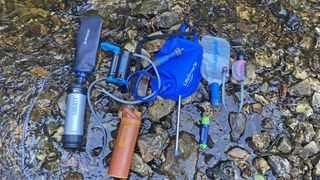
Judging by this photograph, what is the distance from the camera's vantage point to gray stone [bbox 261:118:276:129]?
371 centimetres

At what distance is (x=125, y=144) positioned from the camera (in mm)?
3342

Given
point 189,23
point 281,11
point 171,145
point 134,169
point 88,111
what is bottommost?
point 134,169

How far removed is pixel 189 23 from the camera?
409 centimetres

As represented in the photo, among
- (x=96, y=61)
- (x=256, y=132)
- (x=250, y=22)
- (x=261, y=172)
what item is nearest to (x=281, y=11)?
(x=250, y=22)

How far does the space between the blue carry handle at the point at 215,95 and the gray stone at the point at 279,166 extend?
2.29ft

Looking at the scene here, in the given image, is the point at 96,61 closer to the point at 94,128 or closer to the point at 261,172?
the point at 94,128

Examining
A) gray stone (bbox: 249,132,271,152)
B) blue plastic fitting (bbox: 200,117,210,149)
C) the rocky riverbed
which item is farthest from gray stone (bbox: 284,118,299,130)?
blue plastic fitting (bbox: 200,117,210,149)

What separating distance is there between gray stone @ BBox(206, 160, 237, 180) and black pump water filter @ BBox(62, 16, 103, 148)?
1.20 metres

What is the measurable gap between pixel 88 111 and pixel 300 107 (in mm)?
2050

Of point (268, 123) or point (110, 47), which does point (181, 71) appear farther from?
point (268, 123)

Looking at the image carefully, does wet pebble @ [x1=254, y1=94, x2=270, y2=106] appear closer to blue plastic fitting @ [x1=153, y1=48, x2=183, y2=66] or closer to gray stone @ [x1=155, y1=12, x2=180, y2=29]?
blue plastic fitting @ [x1=153, y1=48, x2=183, y2=66]

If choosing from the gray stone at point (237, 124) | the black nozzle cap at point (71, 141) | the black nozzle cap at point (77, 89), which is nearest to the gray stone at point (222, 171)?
the gray stone at point (237, 124)

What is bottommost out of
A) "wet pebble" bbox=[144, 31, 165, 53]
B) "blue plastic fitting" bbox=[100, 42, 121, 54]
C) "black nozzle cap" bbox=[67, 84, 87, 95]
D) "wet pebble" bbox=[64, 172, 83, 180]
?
"wet pebble" bbox=[64, 172, 83, 180]

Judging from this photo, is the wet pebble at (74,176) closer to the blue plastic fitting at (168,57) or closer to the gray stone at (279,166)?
the blue plastic fitting at (168,57)
